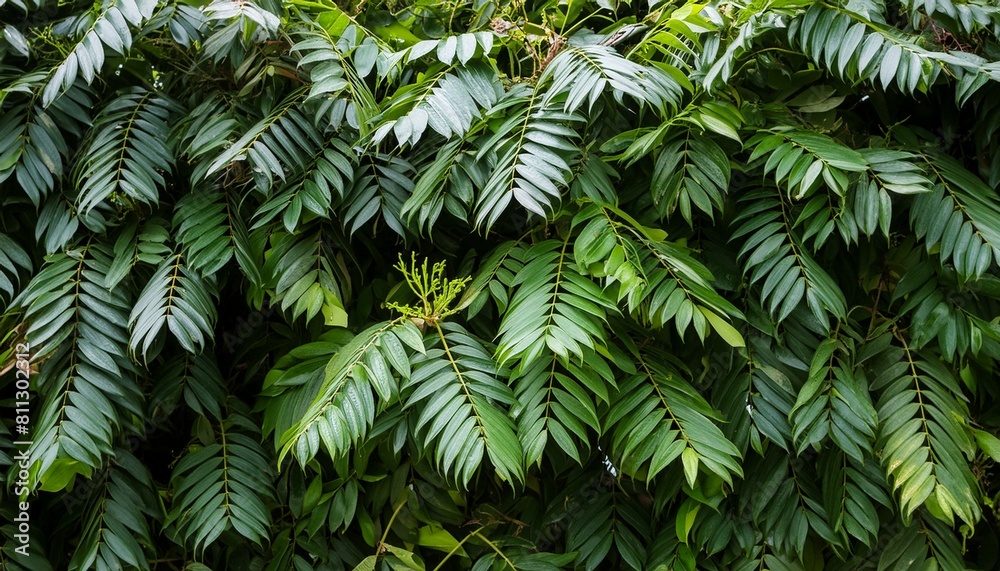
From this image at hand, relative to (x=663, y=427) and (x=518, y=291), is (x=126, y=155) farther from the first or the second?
(x=663, y=427)

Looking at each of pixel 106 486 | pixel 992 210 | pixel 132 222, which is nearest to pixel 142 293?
pixel 132 222

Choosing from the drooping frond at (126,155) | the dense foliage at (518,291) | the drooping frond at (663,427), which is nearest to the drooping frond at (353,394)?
the dense foliage at (518,291)

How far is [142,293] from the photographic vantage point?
6.35 ft

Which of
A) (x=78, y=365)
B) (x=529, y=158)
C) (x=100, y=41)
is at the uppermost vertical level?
(x=100, y=41)

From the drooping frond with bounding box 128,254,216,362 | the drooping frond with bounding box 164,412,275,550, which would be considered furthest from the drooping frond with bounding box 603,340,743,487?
the drooping frond with bounding box 128,254,216,362

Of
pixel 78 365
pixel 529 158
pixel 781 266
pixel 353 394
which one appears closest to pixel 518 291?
pixel 529 158

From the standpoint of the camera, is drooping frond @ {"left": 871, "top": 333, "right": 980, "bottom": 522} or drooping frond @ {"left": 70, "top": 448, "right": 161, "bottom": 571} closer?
drooping frond @ {"left": 871, "top": 333, "right": 980, "bottom": 522}

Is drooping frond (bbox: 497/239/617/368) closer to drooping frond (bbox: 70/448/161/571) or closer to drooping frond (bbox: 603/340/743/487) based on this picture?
drooping frond (bbox: 603/340/743/487)

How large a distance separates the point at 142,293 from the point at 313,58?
682mm

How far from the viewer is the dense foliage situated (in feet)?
5.62

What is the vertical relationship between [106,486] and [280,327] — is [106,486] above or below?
below

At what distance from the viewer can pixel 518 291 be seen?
1.77m

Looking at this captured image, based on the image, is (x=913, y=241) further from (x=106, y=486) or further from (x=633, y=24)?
(x=106, y=486)

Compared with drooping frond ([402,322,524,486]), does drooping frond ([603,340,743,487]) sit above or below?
below
